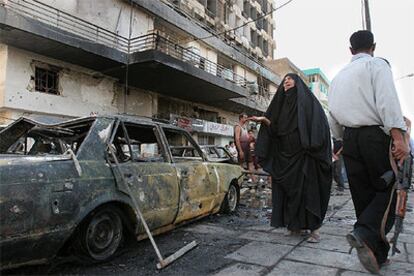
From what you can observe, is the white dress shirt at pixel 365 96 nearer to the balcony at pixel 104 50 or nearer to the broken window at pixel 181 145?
the broken window at pixel 181 145

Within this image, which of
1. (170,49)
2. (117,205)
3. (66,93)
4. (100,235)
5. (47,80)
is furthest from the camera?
(170,49)

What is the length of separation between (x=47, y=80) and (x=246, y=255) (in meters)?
11.4

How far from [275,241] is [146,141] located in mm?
2126

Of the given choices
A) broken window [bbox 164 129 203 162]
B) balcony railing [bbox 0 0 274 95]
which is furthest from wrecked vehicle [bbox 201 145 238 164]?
balcony railing [bbox 0 0 274 95]

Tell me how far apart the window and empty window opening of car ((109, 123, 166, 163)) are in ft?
29.3

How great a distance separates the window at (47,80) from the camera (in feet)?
40.2

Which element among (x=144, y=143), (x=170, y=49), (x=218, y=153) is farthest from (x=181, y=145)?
(x=170, y=49)

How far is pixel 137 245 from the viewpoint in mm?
3824

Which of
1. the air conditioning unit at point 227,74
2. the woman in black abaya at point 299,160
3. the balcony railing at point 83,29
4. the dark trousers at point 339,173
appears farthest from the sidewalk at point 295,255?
the air conditioning unit at point 227,74

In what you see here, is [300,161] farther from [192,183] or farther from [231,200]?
[231,200]

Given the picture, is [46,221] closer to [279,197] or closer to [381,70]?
[279,197]

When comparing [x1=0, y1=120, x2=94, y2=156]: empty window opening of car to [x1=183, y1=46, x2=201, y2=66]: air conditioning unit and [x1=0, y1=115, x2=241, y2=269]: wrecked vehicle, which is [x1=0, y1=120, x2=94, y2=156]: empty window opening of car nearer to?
[x1=0, y1=115, x2=241, y2=269]: wrecked vehicle

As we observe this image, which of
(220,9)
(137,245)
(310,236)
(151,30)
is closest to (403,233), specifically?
(310,236)

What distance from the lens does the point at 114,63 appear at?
44.9ft
